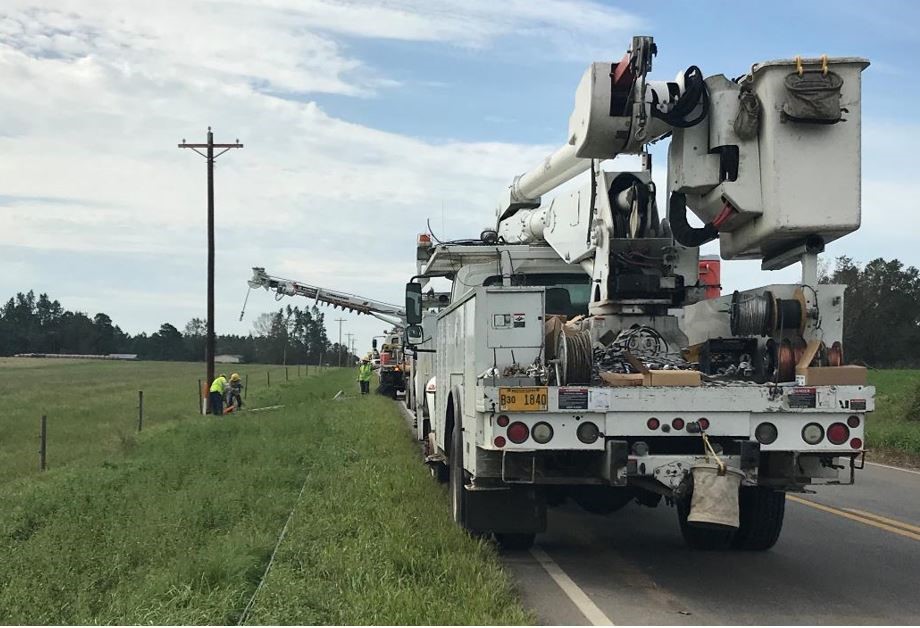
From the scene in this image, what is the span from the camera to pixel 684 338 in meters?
8.39

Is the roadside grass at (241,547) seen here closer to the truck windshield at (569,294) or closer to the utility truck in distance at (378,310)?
the truck windshield at (569,294)

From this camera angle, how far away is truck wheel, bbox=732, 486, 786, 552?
848cm

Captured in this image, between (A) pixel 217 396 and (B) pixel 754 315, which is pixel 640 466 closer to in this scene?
(B) pixel 754 315

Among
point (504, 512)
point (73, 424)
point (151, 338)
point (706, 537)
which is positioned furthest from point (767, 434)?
point (151, 338)

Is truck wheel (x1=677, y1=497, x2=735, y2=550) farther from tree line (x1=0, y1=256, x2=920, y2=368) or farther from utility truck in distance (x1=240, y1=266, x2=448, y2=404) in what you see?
tree line (x1=0, y1=256, x2=920, y2=368)

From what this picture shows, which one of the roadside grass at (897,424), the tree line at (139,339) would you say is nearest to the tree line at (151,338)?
the tree line at (139,339)

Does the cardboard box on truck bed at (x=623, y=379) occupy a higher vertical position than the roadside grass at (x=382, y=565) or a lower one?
higher

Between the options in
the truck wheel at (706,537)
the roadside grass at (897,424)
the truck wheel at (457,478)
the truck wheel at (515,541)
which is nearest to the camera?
the truck wheel at (457,478)

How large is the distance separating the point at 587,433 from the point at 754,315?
1732 millimetres

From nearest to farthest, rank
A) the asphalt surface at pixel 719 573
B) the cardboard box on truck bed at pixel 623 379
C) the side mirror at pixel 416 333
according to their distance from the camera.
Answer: the asphalt surface at pixel 719 573
the cardboard box on truck bed at pixel 623 379
the side mirror at pixel 416 333

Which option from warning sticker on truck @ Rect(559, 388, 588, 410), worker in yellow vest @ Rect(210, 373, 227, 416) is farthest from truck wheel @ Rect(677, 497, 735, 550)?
worker in yellow vest @ Rect(210, 373, 227, 416)

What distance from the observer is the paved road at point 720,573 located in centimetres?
667

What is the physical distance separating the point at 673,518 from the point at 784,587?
3550 mm

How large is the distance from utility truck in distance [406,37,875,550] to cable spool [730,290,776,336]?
15mm
